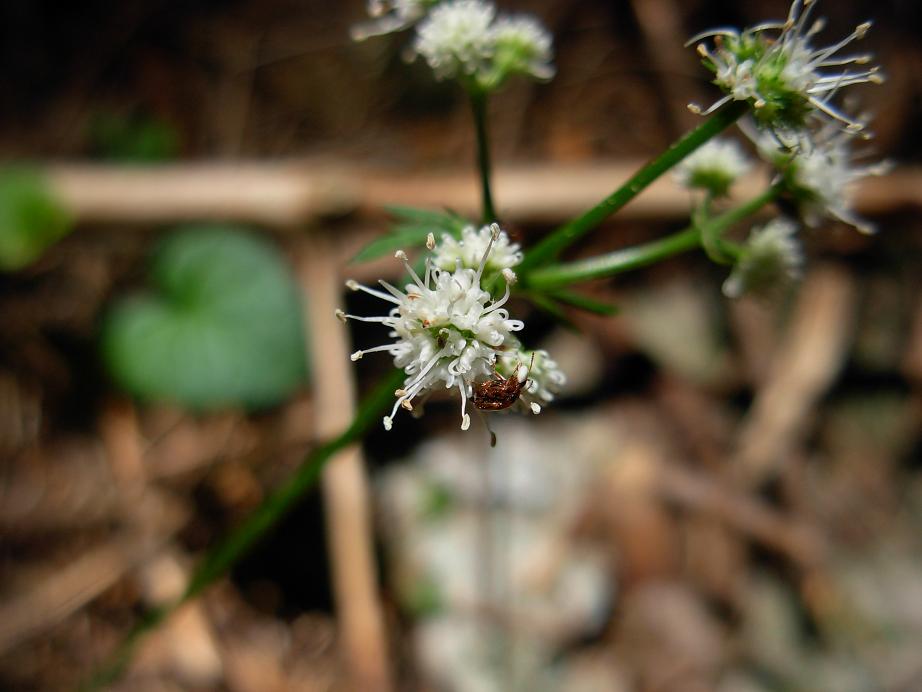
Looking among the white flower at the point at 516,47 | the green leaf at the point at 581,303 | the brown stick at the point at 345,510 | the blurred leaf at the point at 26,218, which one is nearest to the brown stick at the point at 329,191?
the blurred leaf at the point at 26,218

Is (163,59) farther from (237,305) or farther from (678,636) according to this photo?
(678,636)

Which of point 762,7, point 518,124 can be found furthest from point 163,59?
point 762,7

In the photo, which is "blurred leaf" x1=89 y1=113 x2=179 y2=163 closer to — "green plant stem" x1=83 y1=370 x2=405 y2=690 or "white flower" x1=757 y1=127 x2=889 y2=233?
"green plant stem" x1=83 y1=370 x2=405 y2=690

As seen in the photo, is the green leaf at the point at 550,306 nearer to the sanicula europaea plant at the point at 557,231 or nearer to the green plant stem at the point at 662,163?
the sanicula europaea plant at the point at 557,231

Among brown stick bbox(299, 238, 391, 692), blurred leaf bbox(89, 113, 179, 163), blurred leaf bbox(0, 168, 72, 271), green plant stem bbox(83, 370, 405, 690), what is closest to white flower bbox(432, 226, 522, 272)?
green plant stem bbox(83, 370, 405, 690)

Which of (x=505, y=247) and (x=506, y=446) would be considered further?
(x=506, y=446)

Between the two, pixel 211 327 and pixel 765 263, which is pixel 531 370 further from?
pixel 211 327
